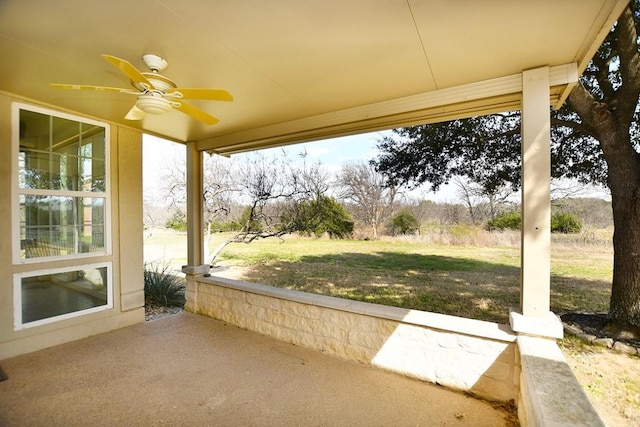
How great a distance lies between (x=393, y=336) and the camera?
2379mm

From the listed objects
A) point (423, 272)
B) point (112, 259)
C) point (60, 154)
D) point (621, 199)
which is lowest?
point (423, 272)

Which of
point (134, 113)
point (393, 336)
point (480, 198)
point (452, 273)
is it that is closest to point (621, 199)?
point (480, 198)

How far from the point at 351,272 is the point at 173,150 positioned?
4.90m

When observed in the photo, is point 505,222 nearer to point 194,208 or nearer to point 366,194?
point 366,194

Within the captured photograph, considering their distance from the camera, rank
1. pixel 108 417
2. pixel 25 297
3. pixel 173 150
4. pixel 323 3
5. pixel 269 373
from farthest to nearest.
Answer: pixel 173 150
pixel 25 297
pixel 269 373
pixel 108 417
pixel 323 3

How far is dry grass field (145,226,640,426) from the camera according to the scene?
8.76 ft

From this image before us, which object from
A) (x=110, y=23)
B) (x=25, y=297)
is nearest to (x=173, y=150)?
(x=25, y=297)

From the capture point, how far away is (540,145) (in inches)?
74.4

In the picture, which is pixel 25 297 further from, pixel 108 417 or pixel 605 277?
pixel 605 277

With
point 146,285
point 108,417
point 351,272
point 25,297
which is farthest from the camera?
point 351,272

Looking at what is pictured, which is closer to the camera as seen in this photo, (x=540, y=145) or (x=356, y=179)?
(x=540, y=145)

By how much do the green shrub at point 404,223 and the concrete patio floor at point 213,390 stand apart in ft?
10.9

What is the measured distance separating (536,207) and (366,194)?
375cm

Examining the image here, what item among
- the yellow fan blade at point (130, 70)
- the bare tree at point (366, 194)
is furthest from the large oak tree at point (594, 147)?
the yellow fan blade at point (130, 70)
